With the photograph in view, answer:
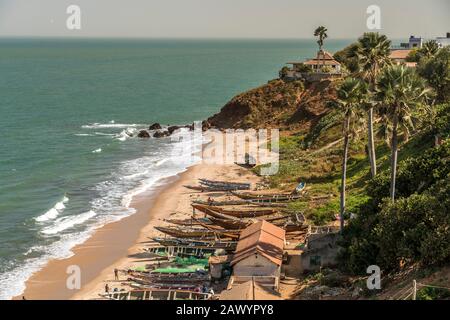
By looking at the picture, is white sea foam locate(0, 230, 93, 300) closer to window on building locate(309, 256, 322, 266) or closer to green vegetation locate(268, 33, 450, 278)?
green vegetation locate(268, 33, 450, 278)

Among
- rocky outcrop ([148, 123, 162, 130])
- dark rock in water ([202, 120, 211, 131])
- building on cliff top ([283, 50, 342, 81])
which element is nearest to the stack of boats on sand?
dark rock in water ([202, 120, 211, 131])

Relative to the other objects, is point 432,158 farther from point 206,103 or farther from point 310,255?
point 206,103

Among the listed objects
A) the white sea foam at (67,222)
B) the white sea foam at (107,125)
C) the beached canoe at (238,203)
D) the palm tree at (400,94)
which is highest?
the palm tree at (400,94)

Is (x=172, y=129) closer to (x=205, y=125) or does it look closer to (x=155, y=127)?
(x=155, y=127)

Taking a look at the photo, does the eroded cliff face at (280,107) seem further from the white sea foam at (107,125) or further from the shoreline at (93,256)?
the shoreline at (93,256)

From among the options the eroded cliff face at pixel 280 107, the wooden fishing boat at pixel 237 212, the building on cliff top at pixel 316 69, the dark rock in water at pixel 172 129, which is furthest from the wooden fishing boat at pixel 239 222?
the building on cliff top at pixel 316 69

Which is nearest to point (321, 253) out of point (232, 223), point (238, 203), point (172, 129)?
point (232, 223)

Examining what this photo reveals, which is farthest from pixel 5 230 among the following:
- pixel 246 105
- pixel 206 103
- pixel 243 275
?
pixel 206 103
